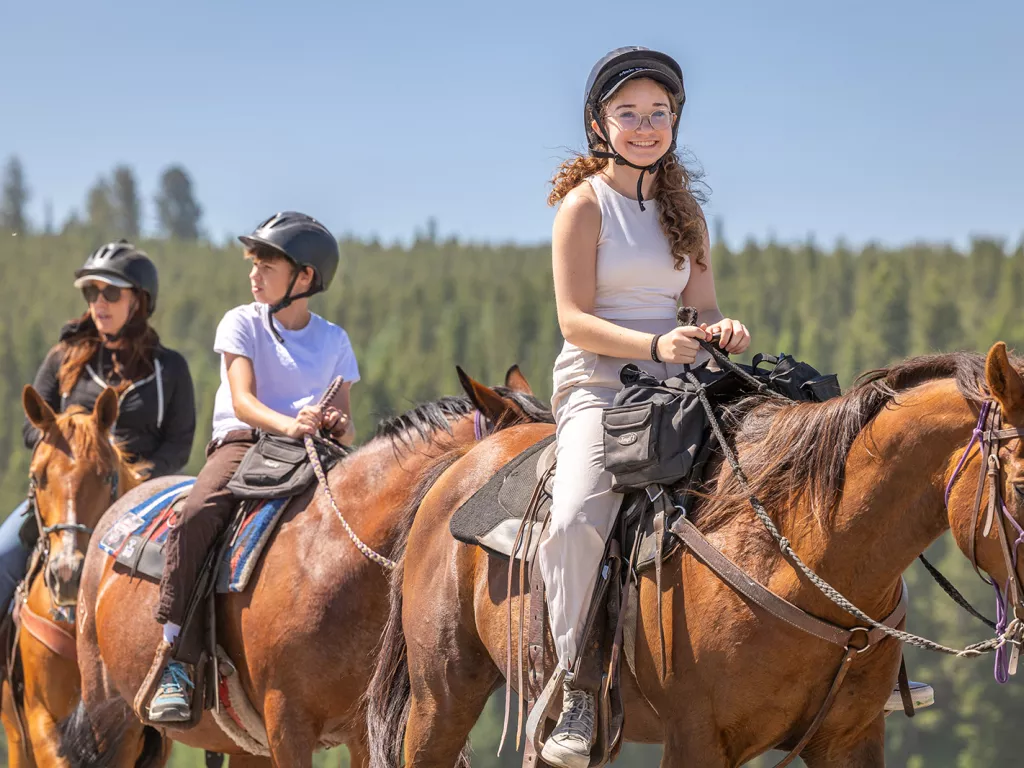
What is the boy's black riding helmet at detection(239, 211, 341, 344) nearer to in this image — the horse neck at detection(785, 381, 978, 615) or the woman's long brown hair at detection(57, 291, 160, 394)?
the woman's long brown hair at detection(57, 291, 160, 394)

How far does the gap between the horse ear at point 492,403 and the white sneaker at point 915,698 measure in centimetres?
219

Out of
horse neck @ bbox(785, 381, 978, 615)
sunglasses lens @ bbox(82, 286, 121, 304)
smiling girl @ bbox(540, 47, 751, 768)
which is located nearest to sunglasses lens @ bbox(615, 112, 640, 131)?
smiling girl @ bbox(540, 47, 751, 768)

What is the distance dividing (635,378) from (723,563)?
787mm

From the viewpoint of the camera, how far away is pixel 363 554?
20.5 ft

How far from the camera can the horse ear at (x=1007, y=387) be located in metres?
3.64

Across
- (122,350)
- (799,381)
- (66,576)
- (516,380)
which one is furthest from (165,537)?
(799,381)

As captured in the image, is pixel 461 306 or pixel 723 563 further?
pixel 461 306

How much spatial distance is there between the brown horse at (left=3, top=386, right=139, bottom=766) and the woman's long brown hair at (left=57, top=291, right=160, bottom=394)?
1.82ft

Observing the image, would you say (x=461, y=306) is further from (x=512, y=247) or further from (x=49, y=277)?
(x=49, y=277)

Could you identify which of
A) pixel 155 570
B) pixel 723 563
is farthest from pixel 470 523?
pixel 155 570

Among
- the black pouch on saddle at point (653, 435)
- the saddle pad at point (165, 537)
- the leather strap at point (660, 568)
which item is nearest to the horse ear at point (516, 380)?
the saddle pad at point (165, 537)

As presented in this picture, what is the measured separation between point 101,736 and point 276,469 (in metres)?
2.15

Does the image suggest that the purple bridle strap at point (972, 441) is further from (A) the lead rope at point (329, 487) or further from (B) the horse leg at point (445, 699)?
(A) the lead rope at point (329, 487)

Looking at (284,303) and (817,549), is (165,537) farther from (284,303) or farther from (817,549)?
(817,549)
